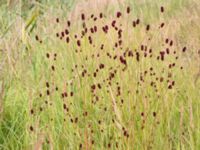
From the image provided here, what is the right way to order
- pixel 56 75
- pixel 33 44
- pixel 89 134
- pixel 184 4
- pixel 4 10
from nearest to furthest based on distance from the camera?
pixel 89 134 → pixel 56 75 → pixel 33 44 → pixel 4 10 → pixel 184 4

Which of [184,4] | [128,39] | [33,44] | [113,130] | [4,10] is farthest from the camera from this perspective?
[184,4]

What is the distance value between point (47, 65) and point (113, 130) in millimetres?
1242

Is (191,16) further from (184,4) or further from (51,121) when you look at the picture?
(51,121)

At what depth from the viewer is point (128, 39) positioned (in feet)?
11.6

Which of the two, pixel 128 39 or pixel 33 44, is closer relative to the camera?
pixel 128 39

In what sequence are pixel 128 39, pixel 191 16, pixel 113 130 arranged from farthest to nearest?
pixel 191 16, pixel 128 39, pixel 113 130

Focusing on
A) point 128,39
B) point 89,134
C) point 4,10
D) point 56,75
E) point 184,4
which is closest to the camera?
point 89,134

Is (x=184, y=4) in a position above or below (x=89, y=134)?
above

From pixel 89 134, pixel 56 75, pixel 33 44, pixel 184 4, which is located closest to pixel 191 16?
pixel 184 4

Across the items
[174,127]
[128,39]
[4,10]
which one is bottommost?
[174,127]

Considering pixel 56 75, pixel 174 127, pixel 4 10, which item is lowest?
pixel 174 127

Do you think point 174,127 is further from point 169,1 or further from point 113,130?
point 169,1

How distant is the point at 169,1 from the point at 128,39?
258 centimetres

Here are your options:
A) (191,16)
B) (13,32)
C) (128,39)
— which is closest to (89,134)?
(128,39)
